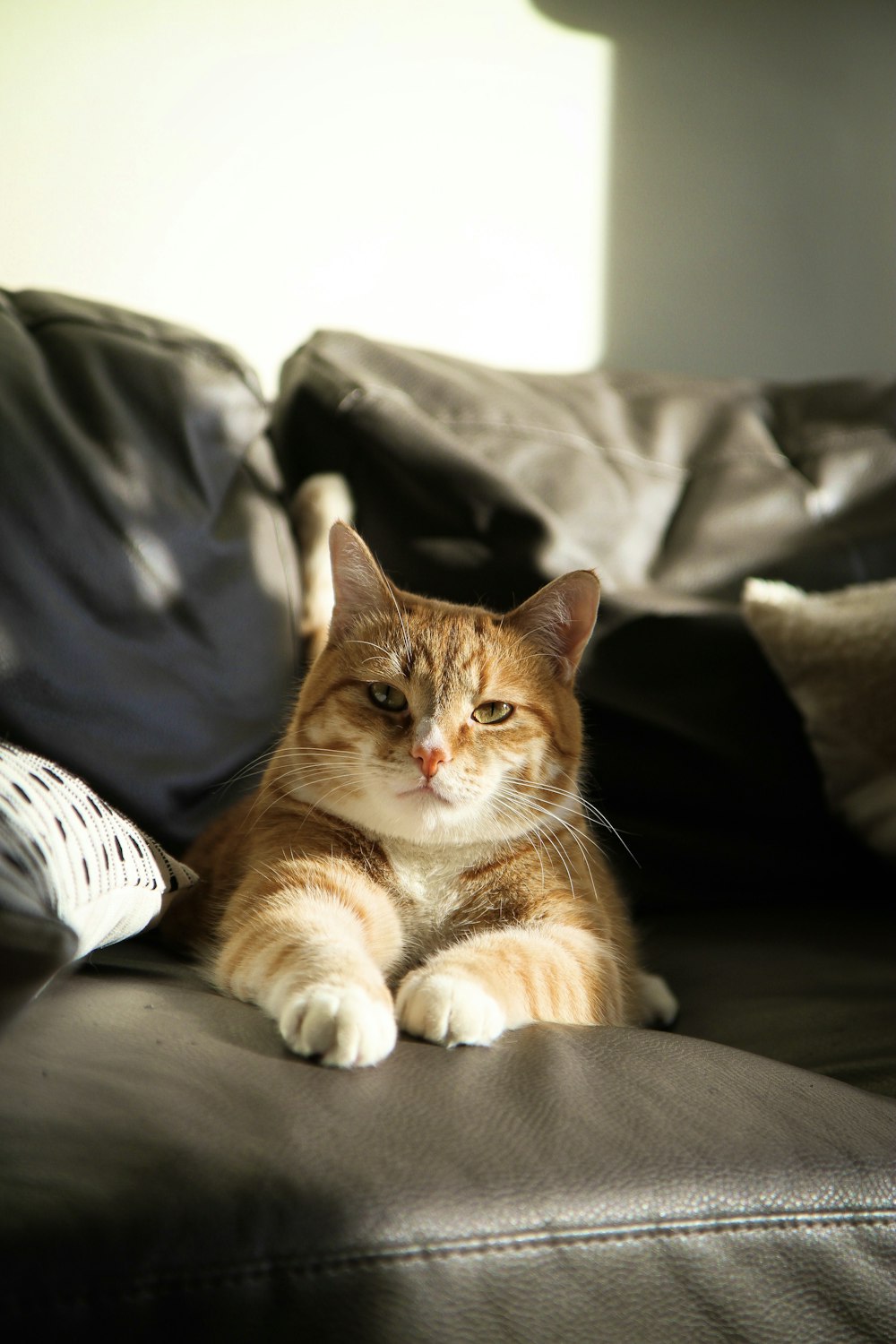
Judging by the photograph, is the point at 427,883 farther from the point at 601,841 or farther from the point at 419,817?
the point at 601,841

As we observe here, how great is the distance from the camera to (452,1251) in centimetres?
57

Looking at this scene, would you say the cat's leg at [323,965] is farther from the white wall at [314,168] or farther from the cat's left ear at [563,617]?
the white wall at [314,168]

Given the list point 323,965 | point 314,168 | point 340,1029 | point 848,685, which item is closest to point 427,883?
point 323,965

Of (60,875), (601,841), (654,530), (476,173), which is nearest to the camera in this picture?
(60,875)

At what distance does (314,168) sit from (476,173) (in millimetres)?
374

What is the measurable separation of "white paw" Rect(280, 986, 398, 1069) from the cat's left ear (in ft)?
1.99

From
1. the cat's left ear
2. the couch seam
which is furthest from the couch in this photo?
the cat's left ear

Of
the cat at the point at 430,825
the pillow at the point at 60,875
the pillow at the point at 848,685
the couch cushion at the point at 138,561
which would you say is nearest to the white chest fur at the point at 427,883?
the cat at the point at 430,825

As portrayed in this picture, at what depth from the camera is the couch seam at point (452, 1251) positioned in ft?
1.67

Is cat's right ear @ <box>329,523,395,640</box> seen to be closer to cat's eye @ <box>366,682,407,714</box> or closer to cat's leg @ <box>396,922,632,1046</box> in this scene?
cat's eye @ <box>366,682,407,714</box>

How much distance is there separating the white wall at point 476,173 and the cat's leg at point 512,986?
1483 millimetres

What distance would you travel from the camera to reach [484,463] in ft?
5.47

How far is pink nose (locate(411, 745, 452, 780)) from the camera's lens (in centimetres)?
110

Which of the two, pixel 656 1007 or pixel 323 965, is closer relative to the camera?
pixel 323 965
